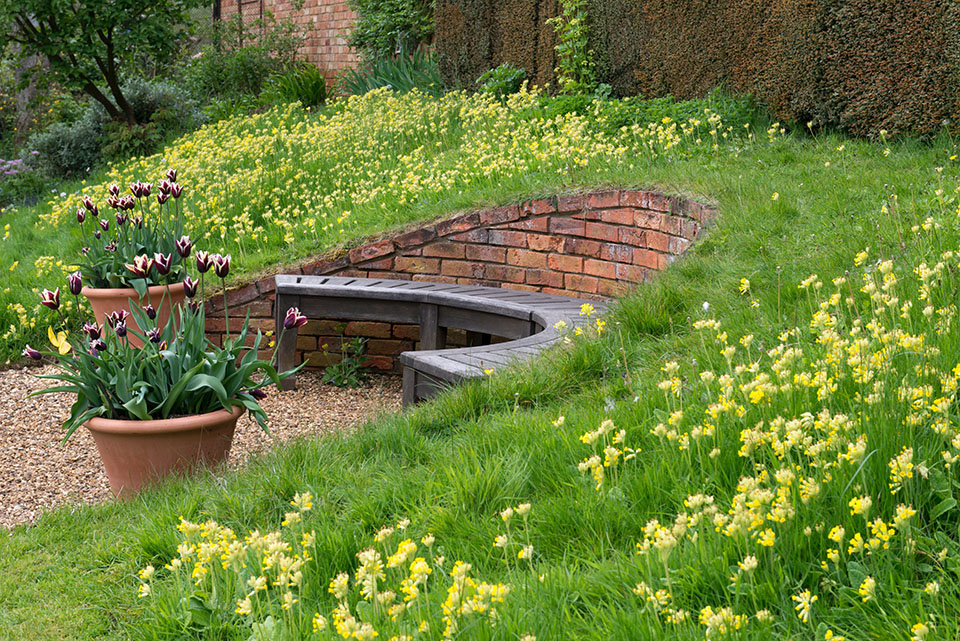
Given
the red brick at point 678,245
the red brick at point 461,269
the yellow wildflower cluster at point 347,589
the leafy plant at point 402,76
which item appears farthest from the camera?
the leafy plant at point 402,76

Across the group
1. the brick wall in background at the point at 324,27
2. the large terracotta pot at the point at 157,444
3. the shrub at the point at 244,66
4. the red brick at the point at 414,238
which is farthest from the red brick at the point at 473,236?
the shrub at the point at 244,66

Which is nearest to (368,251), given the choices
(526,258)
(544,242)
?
(526,258)

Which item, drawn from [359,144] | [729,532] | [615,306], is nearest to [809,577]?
[729,532]

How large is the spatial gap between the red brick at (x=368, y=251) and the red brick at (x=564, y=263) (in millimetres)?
1191

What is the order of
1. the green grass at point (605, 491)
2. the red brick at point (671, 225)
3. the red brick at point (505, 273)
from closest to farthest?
1. the green grass at point (605, 491)
2. the red brick at point (671, 225)
3. the red brick at point (505, 273)

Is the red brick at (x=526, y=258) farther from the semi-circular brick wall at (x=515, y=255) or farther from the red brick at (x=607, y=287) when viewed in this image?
the red brick at (x=607, y=287)

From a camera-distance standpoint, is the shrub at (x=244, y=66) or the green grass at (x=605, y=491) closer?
the green grass at (x=605, y=491)

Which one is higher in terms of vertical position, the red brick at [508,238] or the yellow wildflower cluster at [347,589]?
the red brick at [508,238]

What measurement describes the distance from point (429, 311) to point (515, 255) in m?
0.86

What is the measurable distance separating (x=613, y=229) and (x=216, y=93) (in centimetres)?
1167

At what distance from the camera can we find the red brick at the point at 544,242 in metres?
6.04

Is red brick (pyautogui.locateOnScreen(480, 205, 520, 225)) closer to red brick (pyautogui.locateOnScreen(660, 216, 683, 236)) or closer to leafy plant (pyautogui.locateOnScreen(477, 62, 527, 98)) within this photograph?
red brick (pyautogui.locateOnScreen(660, 216, 683, 236))

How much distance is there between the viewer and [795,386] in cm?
228

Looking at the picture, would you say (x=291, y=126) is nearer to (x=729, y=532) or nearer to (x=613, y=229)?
(x=613, y=229)
